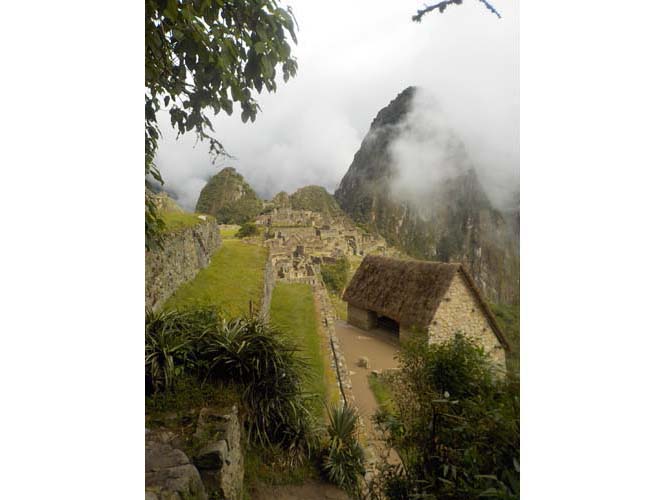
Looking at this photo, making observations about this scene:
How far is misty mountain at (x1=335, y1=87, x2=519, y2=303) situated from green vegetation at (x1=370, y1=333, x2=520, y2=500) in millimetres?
442

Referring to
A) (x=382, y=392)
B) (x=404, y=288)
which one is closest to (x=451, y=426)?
(x=382, y=392)

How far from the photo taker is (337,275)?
7.82 feet

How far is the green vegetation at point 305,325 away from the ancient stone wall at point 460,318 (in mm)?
872

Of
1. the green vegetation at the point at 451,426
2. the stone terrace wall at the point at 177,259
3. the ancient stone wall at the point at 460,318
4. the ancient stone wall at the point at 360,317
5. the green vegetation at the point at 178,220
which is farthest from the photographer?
the stone terrace wall at the point at 177,259

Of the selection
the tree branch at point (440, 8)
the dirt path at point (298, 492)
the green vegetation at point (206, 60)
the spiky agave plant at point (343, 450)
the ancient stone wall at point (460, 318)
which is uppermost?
the tree branch at point (440, 8)

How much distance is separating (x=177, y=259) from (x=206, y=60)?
1.56 metres

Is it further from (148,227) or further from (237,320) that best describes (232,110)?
(237,320)

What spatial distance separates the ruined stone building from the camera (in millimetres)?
1873

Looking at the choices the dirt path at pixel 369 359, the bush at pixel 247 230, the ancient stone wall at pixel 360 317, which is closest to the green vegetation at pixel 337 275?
the ancient stone wall at pixel 360 317

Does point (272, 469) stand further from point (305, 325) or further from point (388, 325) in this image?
point (388, 325)

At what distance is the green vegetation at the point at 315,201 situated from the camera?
2.42 m

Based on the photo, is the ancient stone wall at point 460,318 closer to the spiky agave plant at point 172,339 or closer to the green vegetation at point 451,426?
the green vegetation at point 451,426

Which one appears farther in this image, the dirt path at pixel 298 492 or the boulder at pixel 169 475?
the dirt path at pixel 298 492

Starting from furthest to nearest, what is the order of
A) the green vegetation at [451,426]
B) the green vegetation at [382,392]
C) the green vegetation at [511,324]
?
the green vegetation at [382,392] → the green vegetation at [511,324] → the green vegetation at [451,426]
